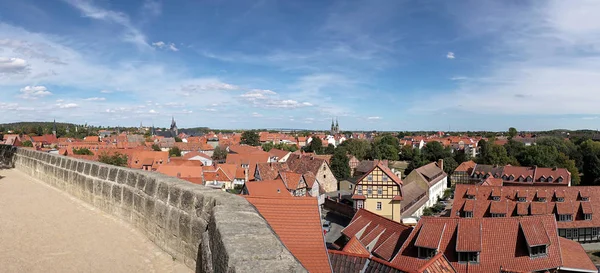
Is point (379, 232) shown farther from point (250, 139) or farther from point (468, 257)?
point (250, 139)

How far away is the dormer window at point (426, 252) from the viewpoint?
16.3 meters

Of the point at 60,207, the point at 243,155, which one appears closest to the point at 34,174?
the point at 60,207

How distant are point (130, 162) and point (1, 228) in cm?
5458

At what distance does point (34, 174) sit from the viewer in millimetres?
9984

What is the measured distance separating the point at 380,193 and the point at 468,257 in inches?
602

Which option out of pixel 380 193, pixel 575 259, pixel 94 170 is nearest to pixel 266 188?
pixel 380 193

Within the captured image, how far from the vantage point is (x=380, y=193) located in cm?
3231

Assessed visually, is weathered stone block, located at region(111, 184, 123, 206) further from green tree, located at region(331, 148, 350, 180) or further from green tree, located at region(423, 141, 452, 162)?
green tree, located at region(423, 141, 452, 162)

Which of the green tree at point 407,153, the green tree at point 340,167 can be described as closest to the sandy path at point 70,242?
the green tree at point 340,167

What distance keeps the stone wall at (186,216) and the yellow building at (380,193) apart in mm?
26700

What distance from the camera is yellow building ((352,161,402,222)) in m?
32.1

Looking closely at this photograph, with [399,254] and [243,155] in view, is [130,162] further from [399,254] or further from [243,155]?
[399,254]

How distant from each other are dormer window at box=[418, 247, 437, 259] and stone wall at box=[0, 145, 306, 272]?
13913 millimetres

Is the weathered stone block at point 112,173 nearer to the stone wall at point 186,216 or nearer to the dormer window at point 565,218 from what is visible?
the stone wall at point 186,216
